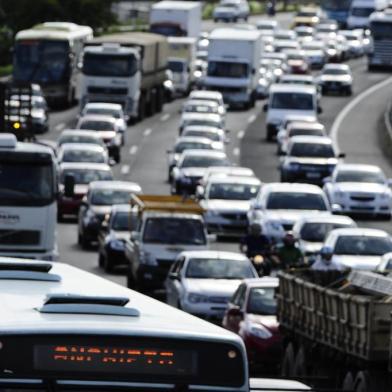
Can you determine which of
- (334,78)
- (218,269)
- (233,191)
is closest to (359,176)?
(233,191)

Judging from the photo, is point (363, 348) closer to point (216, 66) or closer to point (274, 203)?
point (274, 203)

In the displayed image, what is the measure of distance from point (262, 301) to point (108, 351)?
16.7m

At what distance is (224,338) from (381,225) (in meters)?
40.1

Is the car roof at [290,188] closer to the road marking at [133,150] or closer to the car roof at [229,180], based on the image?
the car roof at [229,180]

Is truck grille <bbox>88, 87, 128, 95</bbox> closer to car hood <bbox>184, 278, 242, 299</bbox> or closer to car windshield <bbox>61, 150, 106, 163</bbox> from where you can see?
car windshield <bbox>61, 150, 106, 163</bbox>

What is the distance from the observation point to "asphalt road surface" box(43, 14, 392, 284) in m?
58.2

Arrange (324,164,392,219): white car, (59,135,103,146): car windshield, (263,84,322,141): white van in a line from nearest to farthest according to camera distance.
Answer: (324,164,392,219): white car, (59,135,103,146): car windshield, (263,84,322,141): white van

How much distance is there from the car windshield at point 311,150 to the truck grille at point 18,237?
A: 24.6 meters

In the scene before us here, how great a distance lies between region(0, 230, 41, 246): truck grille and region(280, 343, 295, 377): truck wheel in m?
11.0

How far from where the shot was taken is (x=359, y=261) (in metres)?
32.6

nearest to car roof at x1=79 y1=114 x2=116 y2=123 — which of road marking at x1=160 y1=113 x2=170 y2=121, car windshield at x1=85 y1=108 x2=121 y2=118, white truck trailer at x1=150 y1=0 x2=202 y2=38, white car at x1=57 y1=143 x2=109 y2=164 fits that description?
car windshield at x1=85 y1=108 x2=121 y2=118

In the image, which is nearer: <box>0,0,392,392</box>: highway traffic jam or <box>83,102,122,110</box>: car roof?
<box>0,0,392,392</box>: highway traffic jam

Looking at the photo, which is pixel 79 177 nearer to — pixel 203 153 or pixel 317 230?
pixel 203 153

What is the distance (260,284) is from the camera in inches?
976
